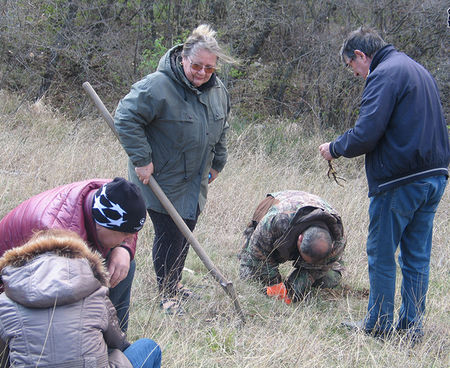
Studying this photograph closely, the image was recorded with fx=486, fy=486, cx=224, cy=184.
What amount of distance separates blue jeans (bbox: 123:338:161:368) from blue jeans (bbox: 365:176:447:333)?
5.50ft

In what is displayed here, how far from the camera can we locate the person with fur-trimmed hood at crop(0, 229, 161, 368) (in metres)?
1.52

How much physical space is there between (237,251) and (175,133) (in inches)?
68.0

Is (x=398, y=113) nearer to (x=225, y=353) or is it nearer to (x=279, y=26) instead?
(x=225, y=353)

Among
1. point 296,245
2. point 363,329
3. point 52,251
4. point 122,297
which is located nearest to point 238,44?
point 296,245

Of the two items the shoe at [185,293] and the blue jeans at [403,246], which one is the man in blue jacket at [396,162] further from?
the shoe at [185,293]

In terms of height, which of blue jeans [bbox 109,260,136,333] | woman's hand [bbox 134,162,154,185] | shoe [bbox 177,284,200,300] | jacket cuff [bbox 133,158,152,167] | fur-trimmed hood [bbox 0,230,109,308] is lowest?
shoe [bbox 177,284,200,300]

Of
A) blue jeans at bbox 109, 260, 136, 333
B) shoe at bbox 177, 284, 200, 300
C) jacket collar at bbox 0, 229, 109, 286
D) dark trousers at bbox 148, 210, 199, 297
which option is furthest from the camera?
shoe at bbox 177, 284, 200, 300

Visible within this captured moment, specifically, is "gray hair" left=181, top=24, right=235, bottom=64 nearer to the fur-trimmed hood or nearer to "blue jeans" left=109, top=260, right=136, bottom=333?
"blue jeans" left=109, top=260, right=136, bottom=333

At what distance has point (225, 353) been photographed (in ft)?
9.18

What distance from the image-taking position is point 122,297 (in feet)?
8.80

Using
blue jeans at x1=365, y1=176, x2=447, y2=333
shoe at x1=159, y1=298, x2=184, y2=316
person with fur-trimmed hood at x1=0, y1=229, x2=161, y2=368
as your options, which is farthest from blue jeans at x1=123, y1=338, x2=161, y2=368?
blue jeans at x1=365, y1=176, x2=447, y2=333

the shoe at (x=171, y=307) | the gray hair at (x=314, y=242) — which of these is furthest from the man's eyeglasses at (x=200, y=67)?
the shoe at (x=171, y=307)

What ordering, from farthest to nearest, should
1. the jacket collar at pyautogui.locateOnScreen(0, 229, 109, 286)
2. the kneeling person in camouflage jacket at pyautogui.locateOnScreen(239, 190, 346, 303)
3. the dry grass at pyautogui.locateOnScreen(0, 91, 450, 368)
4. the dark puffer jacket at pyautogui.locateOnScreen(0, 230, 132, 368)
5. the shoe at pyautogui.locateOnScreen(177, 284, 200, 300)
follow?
1. the kneeling person in camouflage jacket at pyautogui.locateOnScreen(239, 190, 346, 303)
2. the shoe at pyautogui.locateOnScreen(177, 284, 200, 300)
3. the dry grass at pyautogui.locateOnScreen(0, 91, 450, 368)
4. the jacket collar at pyautogui.locateOnScreen(0, 229, 109, 286)
5. the dark puffer jacket at pyautogui.locateOnScreen(0, 230, 132, 368)

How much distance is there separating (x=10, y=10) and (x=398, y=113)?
8442 millimetres
